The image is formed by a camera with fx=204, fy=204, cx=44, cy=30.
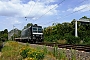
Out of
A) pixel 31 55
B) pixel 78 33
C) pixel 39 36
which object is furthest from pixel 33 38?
Result: pixel 31 55

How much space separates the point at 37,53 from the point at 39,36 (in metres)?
23.5

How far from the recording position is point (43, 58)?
10.6m

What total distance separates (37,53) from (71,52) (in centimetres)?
179

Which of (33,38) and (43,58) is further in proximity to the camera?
(33,38)

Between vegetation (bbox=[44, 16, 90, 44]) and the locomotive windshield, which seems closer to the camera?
the locomotive windshield

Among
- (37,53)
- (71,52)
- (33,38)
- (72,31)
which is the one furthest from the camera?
(72,31)

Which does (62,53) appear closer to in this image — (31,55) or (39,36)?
(31,55)

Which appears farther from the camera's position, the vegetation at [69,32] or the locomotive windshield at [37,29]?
the vegetation at [69,32]

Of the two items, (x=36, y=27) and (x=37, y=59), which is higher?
(x=36, y=27)

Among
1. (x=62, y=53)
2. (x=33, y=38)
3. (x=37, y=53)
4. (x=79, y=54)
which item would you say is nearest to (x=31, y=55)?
(x=37, y=53)

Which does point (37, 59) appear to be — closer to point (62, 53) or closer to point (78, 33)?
point (62, 53)

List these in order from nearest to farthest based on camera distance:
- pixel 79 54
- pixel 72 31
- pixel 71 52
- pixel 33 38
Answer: pixel 79 54, pixel 71 52, pixel 33 38, pixel 72 31

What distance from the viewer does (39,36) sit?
33938 mm

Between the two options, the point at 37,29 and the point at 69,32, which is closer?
the point at 37,29
